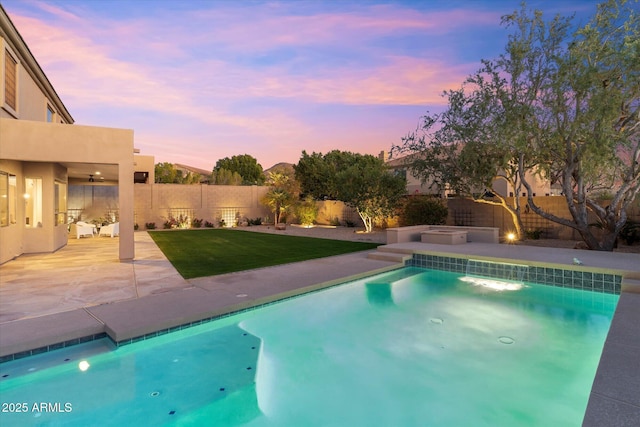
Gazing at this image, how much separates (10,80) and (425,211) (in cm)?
1561

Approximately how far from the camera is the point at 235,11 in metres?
11.8

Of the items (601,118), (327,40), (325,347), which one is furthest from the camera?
(327,40)

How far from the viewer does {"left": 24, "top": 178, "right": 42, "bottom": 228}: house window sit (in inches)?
424

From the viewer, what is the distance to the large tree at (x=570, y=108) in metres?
9.56

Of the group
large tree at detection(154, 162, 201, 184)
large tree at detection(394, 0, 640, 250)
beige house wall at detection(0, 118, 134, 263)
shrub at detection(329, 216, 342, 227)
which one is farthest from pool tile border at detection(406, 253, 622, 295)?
large tree at detection(154, 162, 201, 184)

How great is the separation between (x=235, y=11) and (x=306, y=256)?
8532mm

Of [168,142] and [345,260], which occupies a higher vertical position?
[168,142]

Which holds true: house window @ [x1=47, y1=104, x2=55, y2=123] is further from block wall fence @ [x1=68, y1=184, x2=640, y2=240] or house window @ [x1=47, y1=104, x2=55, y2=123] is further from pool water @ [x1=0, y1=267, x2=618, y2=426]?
pool water @ [x1=0, y1=267, x2=618, y2=426]

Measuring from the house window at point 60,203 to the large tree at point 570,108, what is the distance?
47.9ft

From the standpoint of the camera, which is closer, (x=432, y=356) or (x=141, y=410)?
(x=141, y=410)

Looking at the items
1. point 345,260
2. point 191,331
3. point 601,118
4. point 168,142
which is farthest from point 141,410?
point 168,142

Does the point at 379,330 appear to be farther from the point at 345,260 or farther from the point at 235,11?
the point at 235,11

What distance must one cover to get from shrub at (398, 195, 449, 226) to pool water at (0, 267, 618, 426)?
10.4 meters

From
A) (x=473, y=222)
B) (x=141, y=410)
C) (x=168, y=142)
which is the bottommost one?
(x=141, y=410)
